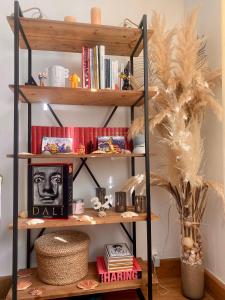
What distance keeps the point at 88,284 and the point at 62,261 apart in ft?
0.69

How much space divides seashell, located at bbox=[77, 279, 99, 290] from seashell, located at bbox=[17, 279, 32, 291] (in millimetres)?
311

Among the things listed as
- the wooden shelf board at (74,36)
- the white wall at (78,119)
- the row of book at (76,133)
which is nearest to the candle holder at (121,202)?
the white wall at (78,119)

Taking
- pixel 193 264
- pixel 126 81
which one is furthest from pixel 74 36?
pixel 193 264

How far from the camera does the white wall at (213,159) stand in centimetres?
163

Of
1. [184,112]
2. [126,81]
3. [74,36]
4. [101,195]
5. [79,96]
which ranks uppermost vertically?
[74,36]

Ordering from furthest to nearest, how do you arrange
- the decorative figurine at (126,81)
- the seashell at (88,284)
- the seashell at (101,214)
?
1. the decorative figurine at (126,81)
2. the seashell at (101,214)
3. the seashell at (88,284)

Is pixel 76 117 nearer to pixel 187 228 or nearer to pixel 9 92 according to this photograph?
pixel 9 92

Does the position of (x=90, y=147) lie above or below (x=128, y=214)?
above

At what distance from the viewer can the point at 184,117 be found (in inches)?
59.7

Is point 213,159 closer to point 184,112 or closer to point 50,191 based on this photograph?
point 184,112

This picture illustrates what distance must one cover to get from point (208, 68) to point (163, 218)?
1171mm

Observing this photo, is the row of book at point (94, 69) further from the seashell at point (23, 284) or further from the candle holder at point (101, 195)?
the seashell at point (23, 284)

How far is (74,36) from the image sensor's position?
1.50 m

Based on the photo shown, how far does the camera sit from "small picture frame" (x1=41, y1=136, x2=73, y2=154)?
5.23ft
